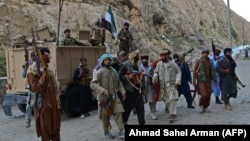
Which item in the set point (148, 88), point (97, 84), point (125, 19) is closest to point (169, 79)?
point (148, 88)

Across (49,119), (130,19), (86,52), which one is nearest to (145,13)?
(130,19)

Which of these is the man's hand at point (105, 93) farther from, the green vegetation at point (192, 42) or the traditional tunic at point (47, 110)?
the green vegetation at point (192, 42)

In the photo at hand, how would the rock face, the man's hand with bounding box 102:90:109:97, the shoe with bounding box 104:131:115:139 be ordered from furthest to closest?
1. the rock face
2. the shoe with bounding box 104:131:115:139
3. the man's hand with bounding box 102:90:109:97

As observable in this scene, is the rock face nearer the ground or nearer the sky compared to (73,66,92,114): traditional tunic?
nearer the sky

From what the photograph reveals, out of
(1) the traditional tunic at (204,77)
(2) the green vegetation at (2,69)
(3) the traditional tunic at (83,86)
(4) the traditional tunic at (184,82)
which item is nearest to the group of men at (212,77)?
(1) the traditional tunic at (204,77)

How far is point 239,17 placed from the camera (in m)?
107

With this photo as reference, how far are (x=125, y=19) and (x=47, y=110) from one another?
2367 centimetres

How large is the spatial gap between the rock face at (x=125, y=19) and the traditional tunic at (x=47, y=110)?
736 cm

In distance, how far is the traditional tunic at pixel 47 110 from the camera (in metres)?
6.21

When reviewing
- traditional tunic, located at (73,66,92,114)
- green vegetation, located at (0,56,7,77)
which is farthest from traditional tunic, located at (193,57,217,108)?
green vegetation, located at (0,56,7,77)

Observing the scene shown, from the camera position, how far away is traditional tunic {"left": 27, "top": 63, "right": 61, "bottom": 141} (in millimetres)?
6211

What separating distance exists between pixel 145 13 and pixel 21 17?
14700mm

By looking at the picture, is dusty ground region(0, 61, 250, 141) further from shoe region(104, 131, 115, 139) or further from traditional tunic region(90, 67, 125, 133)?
traditional tunic region(90, 67, 125, 133)

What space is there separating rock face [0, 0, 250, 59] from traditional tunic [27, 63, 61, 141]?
7361mm
